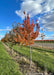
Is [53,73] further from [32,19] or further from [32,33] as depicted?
[32,19]

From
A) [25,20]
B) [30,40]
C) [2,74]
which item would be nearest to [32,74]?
[2,74]

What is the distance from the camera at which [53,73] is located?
4.78 m

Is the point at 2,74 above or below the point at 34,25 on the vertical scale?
below

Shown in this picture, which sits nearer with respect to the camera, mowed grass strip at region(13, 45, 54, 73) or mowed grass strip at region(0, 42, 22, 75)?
mowed grass strip at region(0, 42, 22, 75)

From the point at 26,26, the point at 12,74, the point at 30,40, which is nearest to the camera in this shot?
the point at 12,74

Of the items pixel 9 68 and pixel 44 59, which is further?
pixel 44 59

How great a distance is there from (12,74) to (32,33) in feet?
9.54

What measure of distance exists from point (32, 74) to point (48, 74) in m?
0.91

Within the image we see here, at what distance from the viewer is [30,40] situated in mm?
6066

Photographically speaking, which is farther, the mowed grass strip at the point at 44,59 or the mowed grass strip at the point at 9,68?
the mowed grass strip at the point at 44,59

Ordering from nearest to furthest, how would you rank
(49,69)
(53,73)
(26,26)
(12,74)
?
1. (12,74)
2. (53,73)
3. (49,69)
4. (26,26)

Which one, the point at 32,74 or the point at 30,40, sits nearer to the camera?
the point at 32,74

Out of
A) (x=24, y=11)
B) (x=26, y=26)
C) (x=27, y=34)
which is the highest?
(x=24, y=11)

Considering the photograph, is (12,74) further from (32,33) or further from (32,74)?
(32,33)
